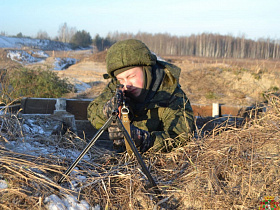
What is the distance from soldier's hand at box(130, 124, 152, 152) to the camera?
2.48m

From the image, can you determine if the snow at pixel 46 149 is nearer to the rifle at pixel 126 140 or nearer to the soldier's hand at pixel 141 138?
the rifle at pixel 126 140

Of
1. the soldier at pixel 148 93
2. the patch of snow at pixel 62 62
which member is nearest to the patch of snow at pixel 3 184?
the soldier at pixel 148 93

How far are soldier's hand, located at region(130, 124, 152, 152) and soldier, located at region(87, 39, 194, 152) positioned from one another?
0.23m

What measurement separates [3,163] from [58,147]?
688 millimetres

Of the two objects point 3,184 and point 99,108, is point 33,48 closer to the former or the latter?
point 99,108

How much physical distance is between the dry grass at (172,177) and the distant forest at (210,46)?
41207 mm

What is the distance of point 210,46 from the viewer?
5141 cm

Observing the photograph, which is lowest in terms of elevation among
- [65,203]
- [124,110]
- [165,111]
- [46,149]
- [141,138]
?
[65,203]

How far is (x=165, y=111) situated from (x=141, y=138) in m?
0.81

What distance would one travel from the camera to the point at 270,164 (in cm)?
212

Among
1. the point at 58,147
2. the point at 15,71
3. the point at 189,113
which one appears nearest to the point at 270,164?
the point at 189,113

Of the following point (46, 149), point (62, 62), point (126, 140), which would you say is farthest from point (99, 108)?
point (62, 62)

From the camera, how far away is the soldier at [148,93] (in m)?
3.08

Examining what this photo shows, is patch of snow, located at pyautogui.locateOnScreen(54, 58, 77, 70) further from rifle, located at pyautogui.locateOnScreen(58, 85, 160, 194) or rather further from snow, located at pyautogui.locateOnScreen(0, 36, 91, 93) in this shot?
rifle, located at pyautogui.locateOnScreen(58, 85, 160, 194)
